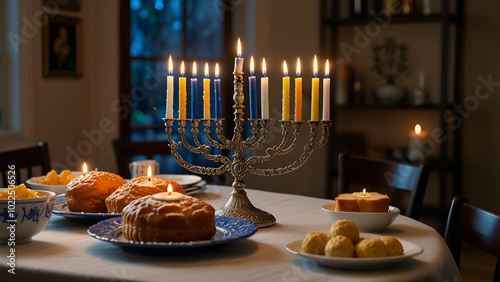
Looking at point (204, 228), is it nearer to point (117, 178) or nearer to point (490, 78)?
point (117, 178)

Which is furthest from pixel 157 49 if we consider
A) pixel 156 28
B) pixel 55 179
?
pixel 55 179

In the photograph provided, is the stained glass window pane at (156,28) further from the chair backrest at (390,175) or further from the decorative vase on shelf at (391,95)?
the chair backrest at (390,175)

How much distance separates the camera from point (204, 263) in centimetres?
109

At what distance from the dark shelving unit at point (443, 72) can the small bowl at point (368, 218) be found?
87.1 inches

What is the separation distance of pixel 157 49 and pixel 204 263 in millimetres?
2578

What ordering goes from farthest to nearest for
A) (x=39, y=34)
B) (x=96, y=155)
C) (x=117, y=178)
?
(x=96, y=155), (x=39, y=34), (x=117, y=178)

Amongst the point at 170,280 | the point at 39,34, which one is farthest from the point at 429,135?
the point at 170,280

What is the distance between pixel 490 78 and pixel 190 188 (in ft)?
8.02

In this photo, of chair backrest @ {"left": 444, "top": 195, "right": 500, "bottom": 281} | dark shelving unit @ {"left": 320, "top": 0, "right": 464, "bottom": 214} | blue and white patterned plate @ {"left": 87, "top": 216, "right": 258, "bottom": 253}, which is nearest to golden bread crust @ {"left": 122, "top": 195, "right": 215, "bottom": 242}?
blue and white patterned plate @ {"left": 87, "top": 216, "right": 258, "bottom": 253}

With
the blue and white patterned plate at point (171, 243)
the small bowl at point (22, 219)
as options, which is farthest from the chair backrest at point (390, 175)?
the small bowl at point (22, 219)

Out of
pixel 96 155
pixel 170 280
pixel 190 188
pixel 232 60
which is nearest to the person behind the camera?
pixel 170 280

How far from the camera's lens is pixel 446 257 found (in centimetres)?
117

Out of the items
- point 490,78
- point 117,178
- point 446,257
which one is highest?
point 490,78

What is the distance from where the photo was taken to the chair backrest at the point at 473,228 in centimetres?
122
